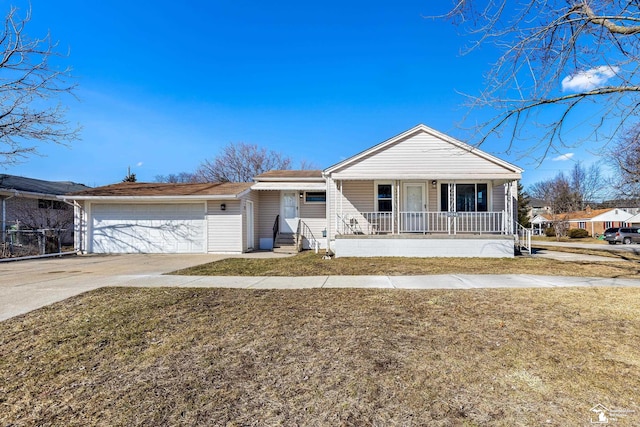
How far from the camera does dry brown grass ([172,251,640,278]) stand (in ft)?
27.1

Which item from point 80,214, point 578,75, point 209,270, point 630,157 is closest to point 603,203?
point 630,157

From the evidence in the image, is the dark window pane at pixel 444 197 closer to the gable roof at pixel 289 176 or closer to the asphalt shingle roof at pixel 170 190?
the gable roof at pixel 289 176

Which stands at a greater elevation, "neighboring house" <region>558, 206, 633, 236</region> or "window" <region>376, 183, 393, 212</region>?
"window" <region>376, 183, 393, 212</region>

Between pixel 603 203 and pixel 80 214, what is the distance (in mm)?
63849

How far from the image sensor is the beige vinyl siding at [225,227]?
1368 centimetres

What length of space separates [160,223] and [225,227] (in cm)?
302

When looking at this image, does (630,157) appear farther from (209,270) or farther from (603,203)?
(603,203)

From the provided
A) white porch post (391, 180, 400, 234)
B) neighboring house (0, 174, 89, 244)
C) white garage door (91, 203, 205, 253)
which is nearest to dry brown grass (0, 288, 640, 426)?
white porch post (391, 180, 400, 234)

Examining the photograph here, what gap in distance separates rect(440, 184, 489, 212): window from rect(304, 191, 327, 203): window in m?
5.68

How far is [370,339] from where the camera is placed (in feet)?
12.2

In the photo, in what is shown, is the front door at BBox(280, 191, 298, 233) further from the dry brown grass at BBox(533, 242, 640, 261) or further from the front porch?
the dry brown grass at BBox(533, 242, 640, 261)

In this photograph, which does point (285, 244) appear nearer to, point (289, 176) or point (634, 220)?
point (289, 176)

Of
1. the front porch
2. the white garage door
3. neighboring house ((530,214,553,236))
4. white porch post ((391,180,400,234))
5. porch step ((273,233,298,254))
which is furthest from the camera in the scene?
neighboring house ((530,214,553,236))

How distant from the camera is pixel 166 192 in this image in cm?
1419
